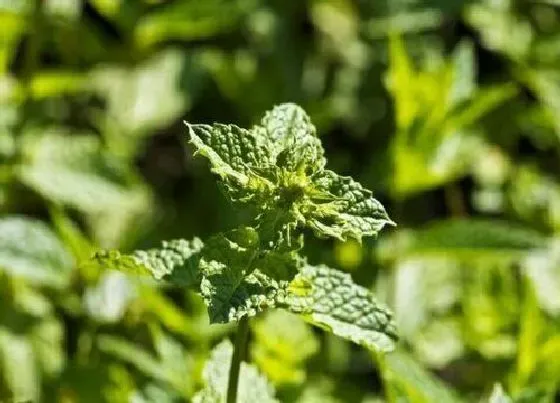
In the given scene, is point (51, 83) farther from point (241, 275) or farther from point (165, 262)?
point (241, 275)

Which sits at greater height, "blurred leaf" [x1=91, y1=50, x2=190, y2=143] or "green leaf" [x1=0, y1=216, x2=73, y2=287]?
"blurred leaf" [x1=91, y1=50, x2=190, y2=143]

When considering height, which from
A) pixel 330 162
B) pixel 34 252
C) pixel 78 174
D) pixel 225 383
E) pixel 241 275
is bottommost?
pixel 225 383

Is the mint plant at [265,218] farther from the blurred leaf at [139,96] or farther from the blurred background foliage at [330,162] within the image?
the blurred leaf at [139,96]

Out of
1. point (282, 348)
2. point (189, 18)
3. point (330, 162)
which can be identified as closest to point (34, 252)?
point (282, 348)

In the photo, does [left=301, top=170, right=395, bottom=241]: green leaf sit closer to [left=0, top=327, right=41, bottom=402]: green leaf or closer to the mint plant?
the mint plant

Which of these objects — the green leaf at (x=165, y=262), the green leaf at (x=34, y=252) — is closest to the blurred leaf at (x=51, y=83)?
the green leaf at (x=34, y=252)

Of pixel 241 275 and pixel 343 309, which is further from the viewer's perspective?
pixel 343 309

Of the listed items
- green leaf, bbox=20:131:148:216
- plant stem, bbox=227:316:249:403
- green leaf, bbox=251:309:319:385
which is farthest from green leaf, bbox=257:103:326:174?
green leaf, bbox=20:131:148:216

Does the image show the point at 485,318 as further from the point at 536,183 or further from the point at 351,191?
the point at 351,191
